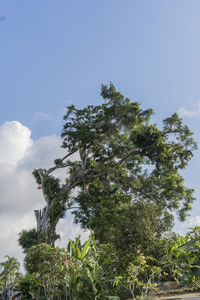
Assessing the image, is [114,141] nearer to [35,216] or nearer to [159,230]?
[35,216]

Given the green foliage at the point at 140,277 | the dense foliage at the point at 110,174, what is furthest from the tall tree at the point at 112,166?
the green foliage at the point at 140,277

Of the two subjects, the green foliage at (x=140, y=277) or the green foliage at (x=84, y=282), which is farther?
the green foliage at (x=84, y=282)

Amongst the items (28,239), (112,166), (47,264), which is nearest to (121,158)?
(112,166)

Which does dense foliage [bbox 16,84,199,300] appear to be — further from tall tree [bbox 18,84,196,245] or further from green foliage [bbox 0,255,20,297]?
green foliage [bbox 0,255,20,297]

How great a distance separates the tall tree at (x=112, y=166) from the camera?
19.5m

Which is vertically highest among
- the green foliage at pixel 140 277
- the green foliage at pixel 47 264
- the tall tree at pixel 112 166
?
the tall tree at pixel 112 166

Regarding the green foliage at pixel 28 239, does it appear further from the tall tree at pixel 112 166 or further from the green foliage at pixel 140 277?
the green foliage at pixel 140 277

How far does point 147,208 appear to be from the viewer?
1098 centimetres

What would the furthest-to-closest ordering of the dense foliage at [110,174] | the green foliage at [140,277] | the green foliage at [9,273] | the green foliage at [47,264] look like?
the green foliage at [9,273]
the dense foliage at [110,174]
the green foliage at [47,264]
the green foliage at [140,277]

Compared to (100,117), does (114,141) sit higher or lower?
lower

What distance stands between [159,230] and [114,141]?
12.0m

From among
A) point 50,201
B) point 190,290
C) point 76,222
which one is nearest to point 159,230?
point 190,290

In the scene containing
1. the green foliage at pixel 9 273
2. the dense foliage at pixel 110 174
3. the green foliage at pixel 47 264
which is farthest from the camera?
the green foliage at pixel 9 273

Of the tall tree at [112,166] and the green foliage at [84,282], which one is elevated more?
the tall tree at [112,166]
